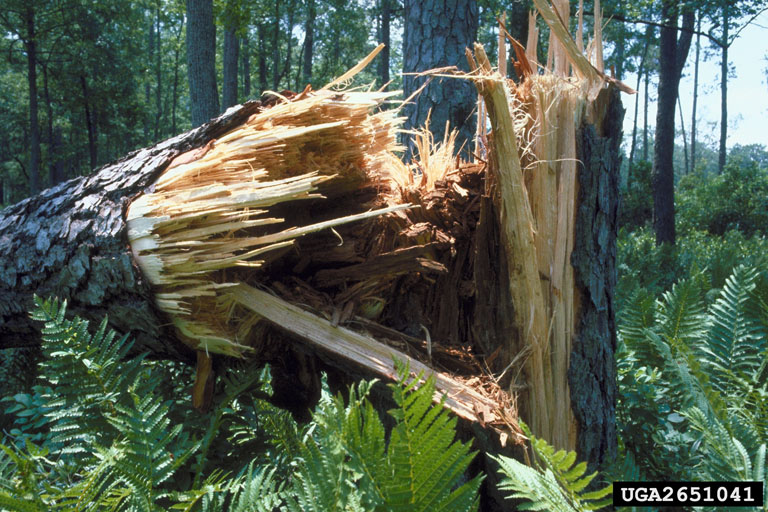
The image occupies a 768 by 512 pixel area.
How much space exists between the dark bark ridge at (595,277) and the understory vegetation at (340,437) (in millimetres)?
161

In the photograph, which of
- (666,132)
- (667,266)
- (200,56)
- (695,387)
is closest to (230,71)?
(200,56)

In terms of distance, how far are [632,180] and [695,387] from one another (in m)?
17.0

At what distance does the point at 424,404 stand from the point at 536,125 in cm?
99

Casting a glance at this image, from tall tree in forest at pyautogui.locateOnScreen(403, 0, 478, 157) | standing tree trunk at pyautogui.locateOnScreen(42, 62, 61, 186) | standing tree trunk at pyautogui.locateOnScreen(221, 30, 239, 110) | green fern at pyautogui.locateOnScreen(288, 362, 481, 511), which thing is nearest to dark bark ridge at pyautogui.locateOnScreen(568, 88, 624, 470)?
green fern at pyautogui.locateOnScreen(288, 362, 481, 511)

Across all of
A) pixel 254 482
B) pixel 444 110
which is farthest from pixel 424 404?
pixel 444 110

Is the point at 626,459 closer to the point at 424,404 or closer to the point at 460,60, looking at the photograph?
the point at 424,404

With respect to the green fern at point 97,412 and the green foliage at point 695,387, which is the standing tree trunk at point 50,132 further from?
the green foliage at point 695,387

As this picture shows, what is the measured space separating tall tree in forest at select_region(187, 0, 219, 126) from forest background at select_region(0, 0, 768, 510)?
0.06m

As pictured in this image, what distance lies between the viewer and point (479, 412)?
4.90ft

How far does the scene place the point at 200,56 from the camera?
591 cm

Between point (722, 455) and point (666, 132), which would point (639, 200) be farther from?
point (722, 455)

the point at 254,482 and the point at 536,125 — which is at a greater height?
the point at 536,125

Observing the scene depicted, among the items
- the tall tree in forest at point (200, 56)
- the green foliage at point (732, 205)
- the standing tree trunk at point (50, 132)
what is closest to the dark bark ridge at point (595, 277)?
the tall tree in forest at point (200, 56)

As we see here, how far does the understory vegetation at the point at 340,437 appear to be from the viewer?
1.20 metres
